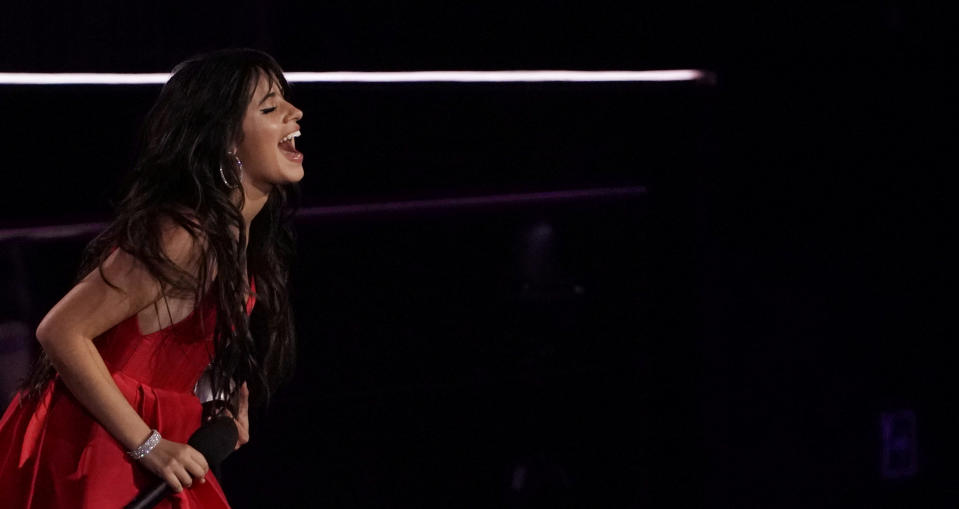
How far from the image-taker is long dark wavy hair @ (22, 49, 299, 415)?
199 cm

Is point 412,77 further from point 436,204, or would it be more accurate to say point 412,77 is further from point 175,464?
point 175,464

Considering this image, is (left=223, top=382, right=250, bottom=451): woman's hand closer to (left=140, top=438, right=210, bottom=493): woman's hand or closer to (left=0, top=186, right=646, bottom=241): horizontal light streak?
(left=140, top=438, right=210, bottom=493): woman's hand

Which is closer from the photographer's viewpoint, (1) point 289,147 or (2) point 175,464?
(2) point 175,464

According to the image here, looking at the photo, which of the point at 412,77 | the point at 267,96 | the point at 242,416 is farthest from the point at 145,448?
the point at 412,77

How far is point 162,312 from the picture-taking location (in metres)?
2.02

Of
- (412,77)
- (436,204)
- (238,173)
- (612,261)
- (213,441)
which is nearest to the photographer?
(213,441)

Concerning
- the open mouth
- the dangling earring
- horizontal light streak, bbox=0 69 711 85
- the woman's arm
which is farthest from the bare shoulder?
horizontal light streak, bbox=0 69 711 85

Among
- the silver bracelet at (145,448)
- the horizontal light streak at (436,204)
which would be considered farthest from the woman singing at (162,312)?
the horizontal light streak at (436,204)

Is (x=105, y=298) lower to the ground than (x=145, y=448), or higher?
higher

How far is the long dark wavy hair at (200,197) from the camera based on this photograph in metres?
1.99

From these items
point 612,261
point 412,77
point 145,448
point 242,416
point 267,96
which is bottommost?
point 612,261

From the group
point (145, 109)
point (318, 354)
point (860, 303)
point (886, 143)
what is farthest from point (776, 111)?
point (145, 109)

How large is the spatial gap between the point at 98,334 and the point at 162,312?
0.11m

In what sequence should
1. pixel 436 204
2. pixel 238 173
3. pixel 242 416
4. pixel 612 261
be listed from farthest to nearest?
pixel 612 261 → pixel 436 204 → pixel 242 416 → pixel 238 173
